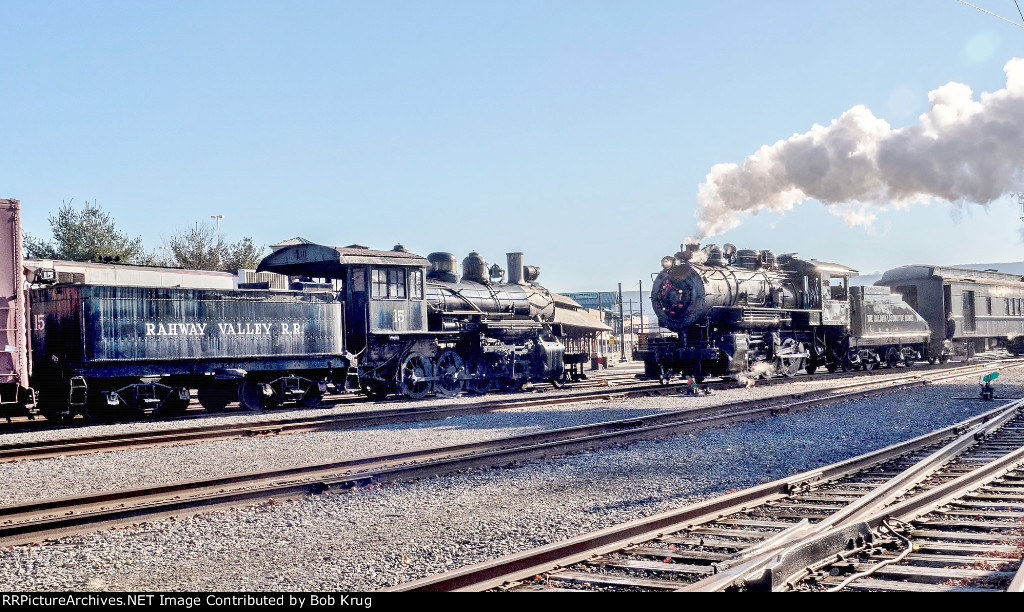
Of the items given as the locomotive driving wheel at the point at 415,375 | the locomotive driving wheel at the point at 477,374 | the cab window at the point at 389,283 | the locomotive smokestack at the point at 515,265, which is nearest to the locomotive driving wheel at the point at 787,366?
the locomotive smokestack at the point at 515,265

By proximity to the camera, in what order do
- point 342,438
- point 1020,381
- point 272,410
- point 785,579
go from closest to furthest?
point 785,579, point 342,438, point 272,410, point 1020,381

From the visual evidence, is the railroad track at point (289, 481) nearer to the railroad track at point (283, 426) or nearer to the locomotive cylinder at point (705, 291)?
the railroad track at point (283, 426)

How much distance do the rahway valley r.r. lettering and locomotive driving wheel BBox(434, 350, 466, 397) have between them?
12.0ft

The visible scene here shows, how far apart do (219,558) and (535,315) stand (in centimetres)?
1675

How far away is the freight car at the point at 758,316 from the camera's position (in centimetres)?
2091

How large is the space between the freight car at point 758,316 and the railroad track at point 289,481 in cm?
802

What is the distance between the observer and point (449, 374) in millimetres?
19609

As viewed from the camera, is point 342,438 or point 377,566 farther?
point 342,438

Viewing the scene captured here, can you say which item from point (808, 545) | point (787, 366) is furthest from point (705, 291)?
point (808, 545)

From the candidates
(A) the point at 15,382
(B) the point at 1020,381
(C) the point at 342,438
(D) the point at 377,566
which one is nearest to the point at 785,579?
(D) the point at 377,566

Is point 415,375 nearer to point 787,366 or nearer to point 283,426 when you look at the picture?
point 283,426

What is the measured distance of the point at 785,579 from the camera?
4629 millimetres

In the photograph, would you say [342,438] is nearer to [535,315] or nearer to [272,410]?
[272,410]

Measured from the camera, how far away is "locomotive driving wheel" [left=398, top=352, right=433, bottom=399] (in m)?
18.7
